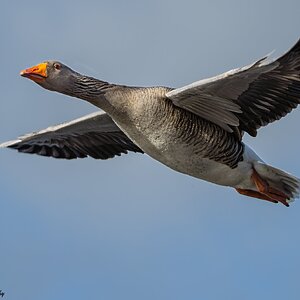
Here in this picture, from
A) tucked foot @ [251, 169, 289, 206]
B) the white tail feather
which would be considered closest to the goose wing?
tucked foot @ [251, 169, 289, 206]

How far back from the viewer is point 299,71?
526 inches

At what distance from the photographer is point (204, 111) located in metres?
14.1

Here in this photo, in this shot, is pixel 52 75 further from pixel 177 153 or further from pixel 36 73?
pixel 177 153

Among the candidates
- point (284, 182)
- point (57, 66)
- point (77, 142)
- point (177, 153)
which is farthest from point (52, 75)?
point (284, 182)

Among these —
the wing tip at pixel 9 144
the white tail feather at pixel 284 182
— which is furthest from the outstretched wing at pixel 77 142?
the white tail feather at pixel 284 182

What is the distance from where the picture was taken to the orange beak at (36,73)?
14055mm

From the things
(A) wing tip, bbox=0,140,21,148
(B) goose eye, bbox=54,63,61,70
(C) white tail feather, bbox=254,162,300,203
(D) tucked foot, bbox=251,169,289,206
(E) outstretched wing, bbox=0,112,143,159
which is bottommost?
(D) tucked foot, bbox=251,169,289,206

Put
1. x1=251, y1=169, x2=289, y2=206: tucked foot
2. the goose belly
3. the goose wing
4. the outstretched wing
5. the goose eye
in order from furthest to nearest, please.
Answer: the outstretched wing, x1=251, y1=169, x2=289, y2=206: tucked foot, the goose eye, the goose belly, the goose wing

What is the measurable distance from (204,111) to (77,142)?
3.23m

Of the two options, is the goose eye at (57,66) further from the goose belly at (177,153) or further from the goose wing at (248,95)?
the goose wing at (248,95)

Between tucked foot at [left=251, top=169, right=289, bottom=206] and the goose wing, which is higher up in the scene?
the goose wing

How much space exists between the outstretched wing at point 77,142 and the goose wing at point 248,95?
2.36m

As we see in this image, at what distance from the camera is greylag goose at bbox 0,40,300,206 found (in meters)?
13.5

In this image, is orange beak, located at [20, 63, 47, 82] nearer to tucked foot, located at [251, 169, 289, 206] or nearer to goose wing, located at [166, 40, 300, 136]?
goose wing, located at [166, 40, 300, 136]
